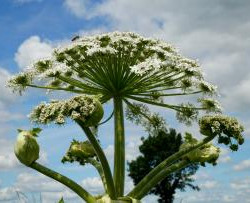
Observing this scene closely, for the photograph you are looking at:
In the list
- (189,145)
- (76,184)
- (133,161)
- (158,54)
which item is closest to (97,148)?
(76,184)

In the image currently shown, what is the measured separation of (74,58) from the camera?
37.6ft

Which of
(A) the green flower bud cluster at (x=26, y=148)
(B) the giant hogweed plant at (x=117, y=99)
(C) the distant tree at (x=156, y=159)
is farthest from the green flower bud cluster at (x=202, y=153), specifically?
(C) the distant tree at (x=156, y=159)

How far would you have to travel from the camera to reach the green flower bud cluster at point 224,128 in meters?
10.2

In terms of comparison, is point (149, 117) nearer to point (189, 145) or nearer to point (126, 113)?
point (126, 113)

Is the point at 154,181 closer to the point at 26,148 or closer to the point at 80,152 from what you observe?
the point at 80,152

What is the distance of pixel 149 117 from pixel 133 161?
A: 46134 mm

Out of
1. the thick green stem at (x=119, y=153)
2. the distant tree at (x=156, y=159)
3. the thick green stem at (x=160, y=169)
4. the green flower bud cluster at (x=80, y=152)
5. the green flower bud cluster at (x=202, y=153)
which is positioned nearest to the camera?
the thick green stem at (x=160, y=169)

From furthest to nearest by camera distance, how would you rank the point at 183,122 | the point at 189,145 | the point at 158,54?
the point at 183,122 < the point at 158,54 < the point at 189,145

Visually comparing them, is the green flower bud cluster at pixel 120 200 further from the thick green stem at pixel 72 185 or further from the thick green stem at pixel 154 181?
the thick green stem at pixel 154 181

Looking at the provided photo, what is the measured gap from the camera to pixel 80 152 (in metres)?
11.9

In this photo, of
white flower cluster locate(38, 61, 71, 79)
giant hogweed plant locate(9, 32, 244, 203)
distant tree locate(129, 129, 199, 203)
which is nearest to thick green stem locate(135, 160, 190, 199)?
giant hogweed plant locate(9, 32, 244, 203)

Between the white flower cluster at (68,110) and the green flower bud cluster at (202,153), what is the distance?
2507mm

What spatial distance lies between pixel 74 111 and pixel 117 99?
8.12 ft

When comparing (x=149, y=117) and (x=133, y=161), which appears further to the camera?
(x=133, y=161)
